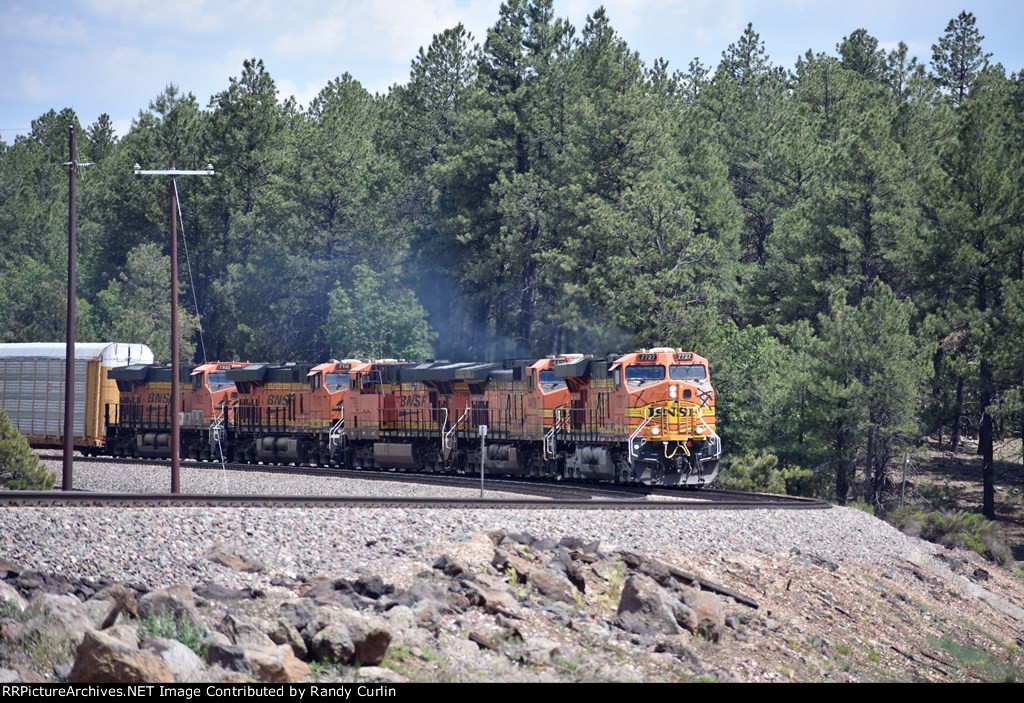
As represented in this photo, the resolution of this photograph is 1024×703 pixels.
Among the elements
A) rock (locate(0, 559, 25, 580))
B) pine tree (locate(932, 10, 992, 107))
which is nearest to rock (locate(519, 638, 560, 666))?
rock (locate(0, 559, 25, 580))

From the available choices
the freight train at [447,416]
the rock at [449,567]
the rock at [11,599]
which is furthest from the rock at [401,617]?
the freight train at [447,416]

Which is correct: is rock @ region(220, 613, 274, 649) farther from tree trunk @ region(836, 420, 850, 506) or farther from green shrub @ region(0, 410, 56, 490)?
tree trunk @ region(836, 420, 850, 506)

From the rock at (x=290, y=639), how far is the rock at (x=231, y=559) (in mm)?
2773

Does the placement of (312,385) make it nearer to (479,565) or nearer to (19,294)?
(479,565)

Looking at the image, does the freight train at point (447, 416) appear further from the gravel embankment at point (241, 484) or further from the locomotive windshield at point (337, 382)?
the gravel embankment at point (241, 484)

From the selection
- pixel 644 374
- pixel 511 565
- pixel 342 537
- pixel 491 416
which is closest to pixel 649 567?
pixel 511 565

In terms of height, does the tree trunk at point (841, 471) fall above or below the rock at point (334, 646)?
above

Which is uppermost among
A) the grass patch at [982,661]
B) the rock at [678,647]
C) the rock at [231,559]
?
the rock at [231,559]

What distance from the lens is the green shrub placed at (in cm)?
2719

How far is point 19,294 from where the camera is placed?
277 feet

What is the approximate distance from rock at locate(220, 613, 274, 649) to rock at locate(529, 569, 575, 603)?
472cm

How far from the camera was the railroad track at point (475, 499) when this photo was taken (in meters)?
19.2

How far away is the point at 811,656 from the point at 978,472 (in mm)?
35231

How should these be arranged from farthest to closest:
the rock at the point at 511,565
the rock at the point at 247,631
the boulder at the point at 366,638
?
the rock at the point at 511,565 < the boulder at the point at 366,638 < the rock at the point at 247,631
